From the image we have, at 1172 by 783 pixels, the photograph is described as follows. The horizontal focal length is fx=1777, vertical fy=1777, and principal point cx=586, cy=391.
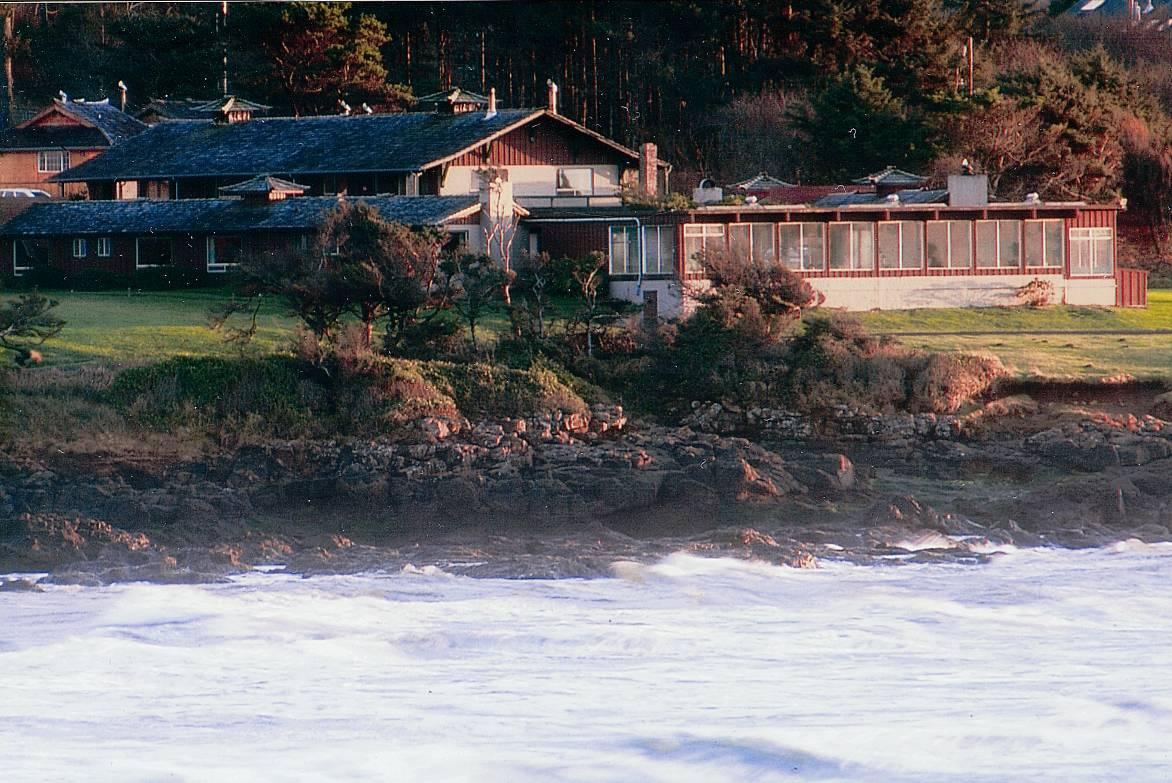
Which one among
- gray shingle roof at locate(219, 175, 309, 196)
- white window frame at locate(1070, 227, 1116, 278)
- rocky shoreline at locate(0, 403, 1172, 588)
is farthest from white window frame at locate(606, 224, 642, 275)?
rocky shoreline at locate(0, 403, 1172, 588)

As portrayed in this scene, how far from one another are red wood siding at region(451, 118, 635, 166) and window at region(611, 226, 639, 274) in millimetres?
8392

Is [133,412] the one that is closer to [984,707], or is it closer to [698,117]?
[984,707]

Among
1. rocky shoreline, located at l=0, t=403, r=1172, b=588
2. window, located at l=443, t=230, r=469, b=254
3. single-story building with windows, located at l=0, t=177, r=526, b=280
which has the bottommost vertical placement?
rocky shoreline, located at l=0, t=403, r=1172, b=588

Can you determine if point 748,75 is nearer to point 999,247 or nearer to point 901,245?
point 999,247

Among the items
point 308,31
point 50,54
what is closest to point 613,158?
point 308,31

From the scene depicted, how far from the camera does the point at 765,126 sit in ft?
182

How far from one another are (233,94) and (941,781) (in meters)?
47.9

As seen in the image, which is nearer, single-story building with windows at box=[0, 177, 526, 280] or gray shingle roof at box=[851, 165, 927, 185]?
single-story building with windows at box=[0, 177, 526, 280]

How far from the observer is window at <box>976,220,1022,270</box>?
3959 cm

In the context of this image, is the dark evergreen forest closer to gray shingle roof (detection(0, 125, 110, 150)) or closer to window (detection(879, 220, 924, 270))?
gray shingle roof (detection(0, 125, 110, 150))

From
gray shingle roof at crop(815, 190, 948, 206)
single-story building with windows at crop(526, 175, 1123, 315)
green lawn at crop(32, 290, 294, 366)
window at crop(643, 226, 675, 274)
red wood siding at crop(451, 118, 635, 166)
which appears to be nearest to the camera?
green lawn at crop(32, 290, 294, 366)

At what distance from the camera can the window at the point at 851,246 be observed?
126 ft

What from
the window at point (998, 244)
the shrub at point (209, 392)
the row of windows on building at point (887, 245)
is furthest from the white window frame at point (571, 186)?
the shrub at point (209, 392)

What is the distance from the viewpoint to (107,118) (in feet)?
192
